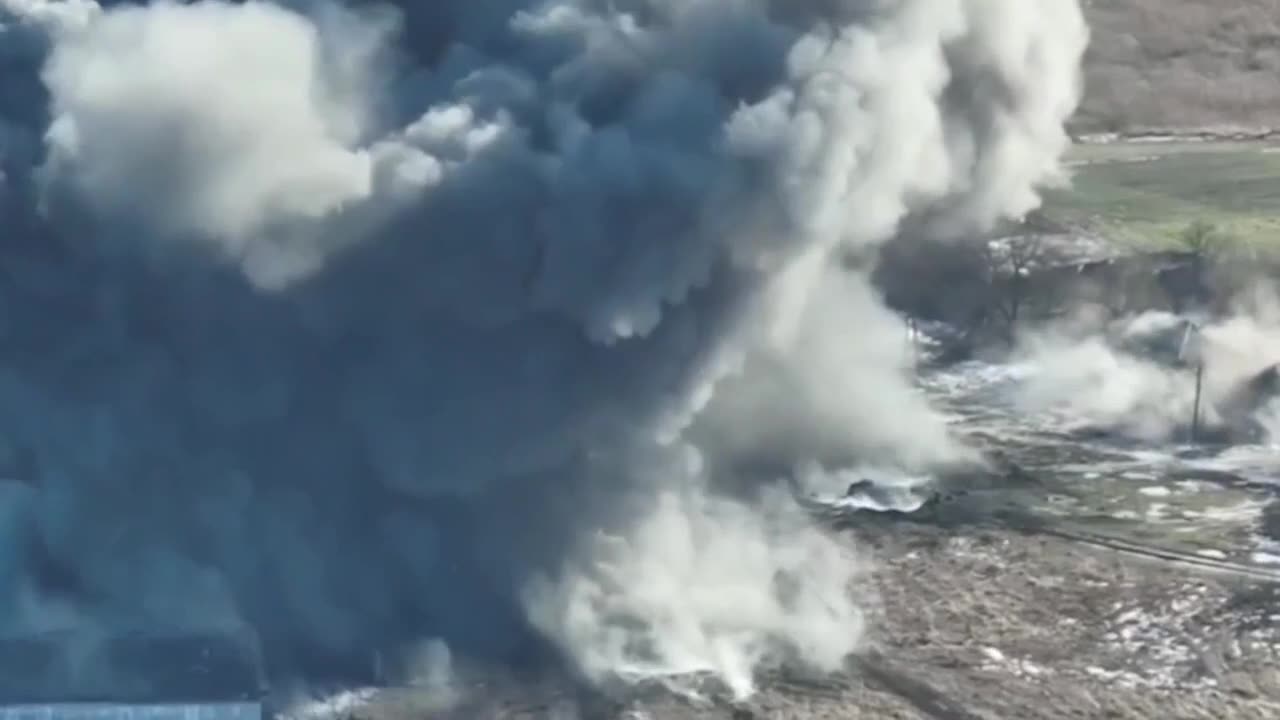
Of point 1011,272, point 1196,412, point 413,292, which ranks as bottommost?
point 413,292

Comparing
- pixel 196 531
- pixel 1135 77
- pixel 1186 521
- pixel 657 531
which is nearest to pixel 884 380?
pixel 1186 521

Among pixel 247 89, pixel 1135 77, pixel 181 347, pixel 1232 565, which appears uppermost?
pixel 1135 77

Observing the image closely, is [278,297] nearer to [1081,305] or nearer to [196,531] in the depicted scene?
[196,531]

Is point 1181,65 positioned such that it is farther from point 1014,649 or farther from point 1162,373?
point 1014,649

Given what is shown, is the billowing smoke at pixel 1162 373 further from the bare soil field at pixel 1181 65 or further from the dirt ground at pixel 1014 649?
the bare soil field at pixel 1181 65

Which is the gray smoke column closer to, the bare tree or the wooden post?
the wooden post

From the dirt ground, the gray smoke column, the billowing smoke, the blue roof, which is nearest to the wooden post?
the billowing smoke

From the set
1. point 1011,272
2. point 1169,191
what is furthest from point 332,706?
point 1169,191
